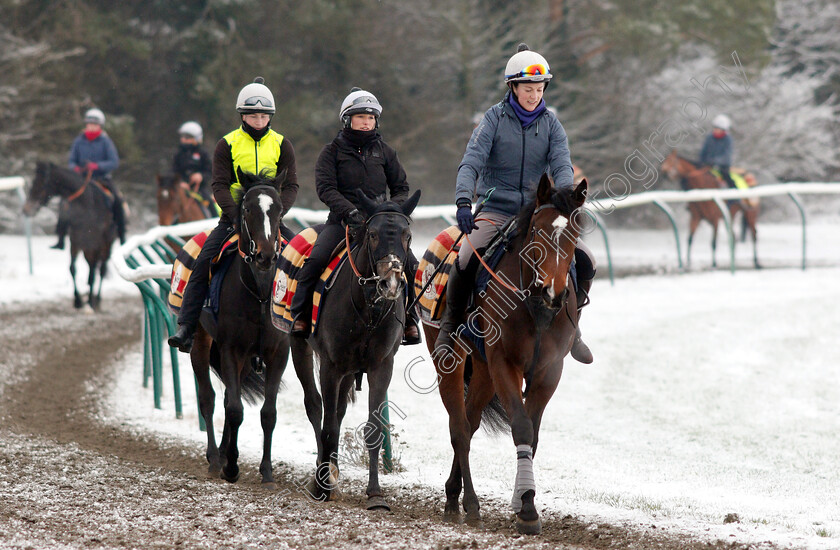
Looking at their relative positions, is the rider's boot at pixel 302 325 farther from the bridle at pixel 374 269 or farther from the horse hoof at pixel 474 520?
the horse hoof at pixel 474 520

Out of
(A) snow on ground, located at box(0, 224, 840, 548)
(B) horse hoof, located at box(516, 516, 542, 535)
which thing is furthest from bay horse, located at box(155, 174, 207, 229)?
(B) horse hoof, located at box(516, 516, 542, 535)

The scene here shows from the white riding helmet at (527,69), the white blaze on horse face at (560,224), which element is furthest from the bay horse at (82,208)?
the white blaze on horse face at (560,224)

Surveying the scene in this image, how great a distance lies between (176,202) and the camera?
16.3 metres

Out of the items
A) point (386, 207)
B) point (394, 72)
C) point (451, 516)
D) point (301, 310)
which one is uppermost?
point (394, 72)

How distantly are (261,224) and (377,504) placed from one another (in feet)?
7.24

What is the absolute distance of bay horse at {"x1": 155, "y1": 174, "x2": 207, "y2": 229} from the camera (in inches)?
634

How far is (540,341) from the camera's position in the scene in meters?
6.67

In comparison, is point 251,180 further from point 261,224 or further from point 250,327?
point 250,327

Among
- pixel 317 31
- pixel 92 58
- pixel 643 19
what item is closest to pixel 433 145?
pixel 317 31

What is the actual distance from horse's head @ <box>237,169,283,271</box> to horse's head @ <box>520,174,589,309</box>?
2.14 metres

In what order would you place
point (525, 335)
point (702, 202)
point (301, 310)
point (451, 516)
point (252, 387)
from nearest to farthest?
1. point (525, 335)
2. point (451, 516)
3. point (301, 310)
4. point (252, 387)
5. point (702, 202)

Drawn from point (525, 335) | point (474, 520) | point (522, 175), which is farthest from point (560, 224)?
point (474, 520)

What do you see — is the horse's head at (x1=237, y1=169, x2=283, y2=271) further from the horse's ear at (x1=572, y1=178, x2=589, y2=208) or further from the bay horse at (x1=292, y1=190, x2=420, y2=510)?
the horse's ear at (x1=572, y1=178, x2=589, y2=208)

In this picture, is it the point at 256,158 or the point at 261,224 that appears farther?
the point at 256,158
